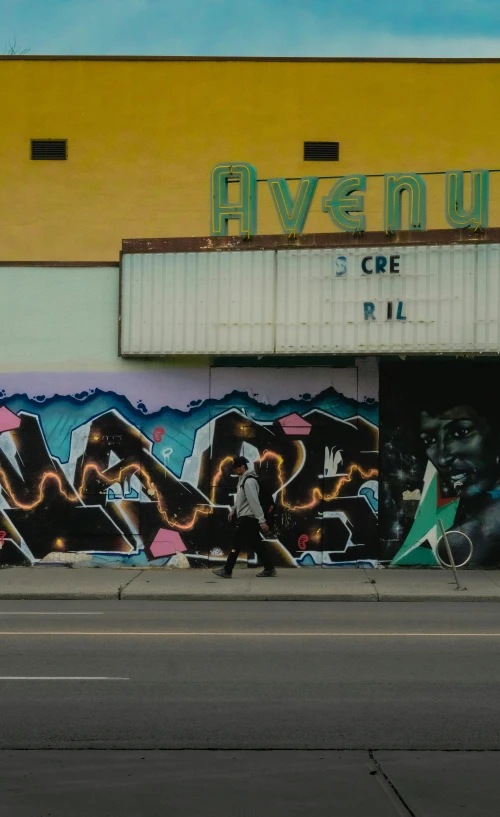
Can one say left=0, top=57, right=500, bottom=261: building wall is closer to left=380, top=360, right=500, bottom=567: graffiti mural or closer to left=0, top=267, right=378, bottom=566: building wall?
left=0, top=267, right=378, bottom=566: building wall

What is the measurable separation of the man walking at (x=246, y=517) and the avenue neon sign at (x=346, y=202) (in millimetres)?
4017

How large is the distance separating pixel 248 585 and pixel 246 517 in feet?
3.42

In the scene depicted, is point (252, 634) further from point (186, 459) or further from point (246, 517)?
point (186, 459)

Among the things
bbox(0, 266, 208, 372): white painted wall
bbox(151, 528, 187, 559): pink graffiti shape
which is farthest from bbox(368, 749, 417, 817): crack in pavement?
bbox(0, 266, 208, 372): white painted wall

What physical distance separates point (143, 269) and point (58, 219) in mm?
6477

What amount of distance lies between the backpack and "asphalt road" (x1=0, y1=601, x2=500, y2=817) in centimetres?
321

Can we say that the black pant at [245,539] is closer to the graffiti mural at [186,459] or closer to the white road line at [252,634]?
the graffiti mural at [186,459]

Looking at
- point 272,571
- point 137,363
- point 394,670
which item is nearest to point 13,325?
point 137,363

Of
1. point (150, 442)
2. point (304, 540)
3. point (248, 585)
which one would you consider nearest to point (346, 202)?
point (150, 442)

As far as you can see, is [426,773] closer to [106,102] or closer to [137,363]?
[137,363]

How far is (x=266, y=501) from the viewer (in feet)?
54.8

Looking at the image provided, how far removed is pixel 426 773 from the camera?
6.57 meters

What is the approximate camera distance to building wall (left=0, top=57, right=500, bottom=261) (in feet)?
73.9

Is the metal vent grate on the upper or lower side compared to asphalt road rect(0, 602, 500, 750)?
upper
